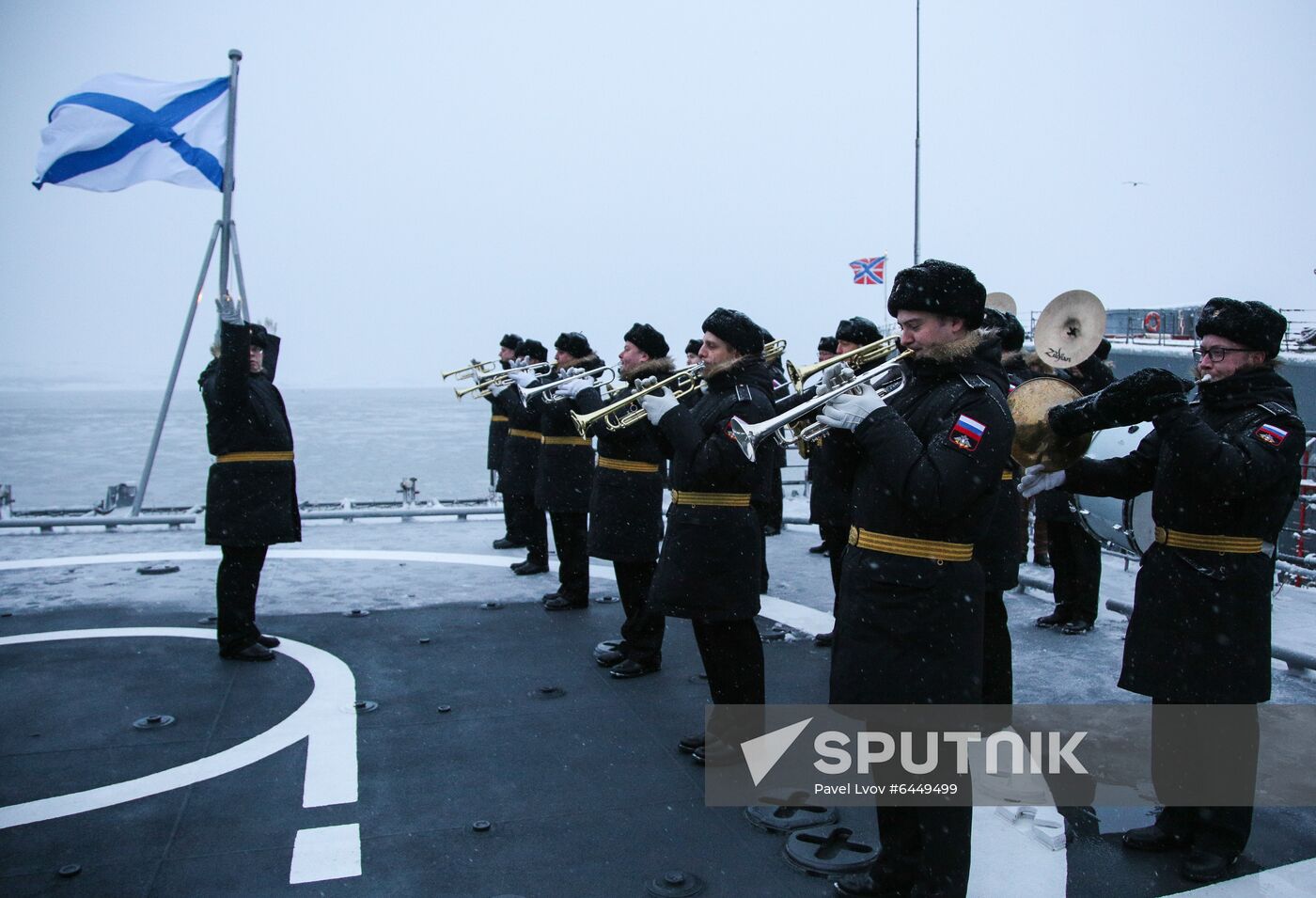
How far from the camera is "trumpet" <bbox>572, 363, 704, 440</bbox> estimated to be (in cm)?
529

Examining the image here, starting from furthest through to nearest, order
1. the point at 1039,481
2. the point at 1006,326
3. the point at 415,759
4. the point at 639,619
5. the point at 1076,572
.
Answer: the point at 1076,572, the point at 639,619, the point at 1006,326, the point at 415,759, the point at 1039,481

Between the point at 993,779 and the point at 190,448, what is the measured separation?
2056 inches

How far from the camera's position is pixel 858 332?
6391mm

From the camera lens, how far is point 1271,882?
10.7 feet

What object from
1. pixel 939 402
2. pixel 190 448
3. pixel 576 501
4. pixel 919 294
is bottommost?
pixel 190 448

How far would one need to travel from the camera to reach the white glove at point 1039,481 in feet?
12.2

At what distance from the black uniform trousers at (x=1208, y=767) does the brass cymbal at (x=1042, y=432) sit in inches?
37.5

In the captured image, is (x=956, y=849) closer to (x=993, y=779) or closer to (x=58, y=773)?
(x=993, y=779)

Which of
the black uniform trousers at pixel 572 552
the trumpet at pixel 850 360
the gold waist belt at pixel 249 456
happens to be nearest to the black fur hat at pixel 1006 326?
the trumpet at pixel 850 360

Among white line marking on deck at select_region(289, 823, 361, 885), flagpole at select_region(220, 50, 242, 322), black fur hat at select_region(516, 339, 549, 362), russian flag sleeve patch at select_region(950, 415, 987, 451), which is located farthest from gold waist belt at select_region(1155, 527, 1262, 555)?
flagpole at select_region(220, 50, 242, 322)

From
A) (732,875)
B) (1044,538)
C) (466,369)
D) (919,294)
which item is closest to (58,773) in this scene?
(732,875)

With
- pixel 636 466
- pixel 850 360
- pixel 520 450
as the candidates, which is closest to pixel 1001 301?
pixel 850 360

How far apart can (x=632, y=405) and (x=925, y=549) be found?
3184 millimetres

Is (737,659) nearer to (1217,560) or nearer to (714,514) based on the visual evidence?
(714,514)
